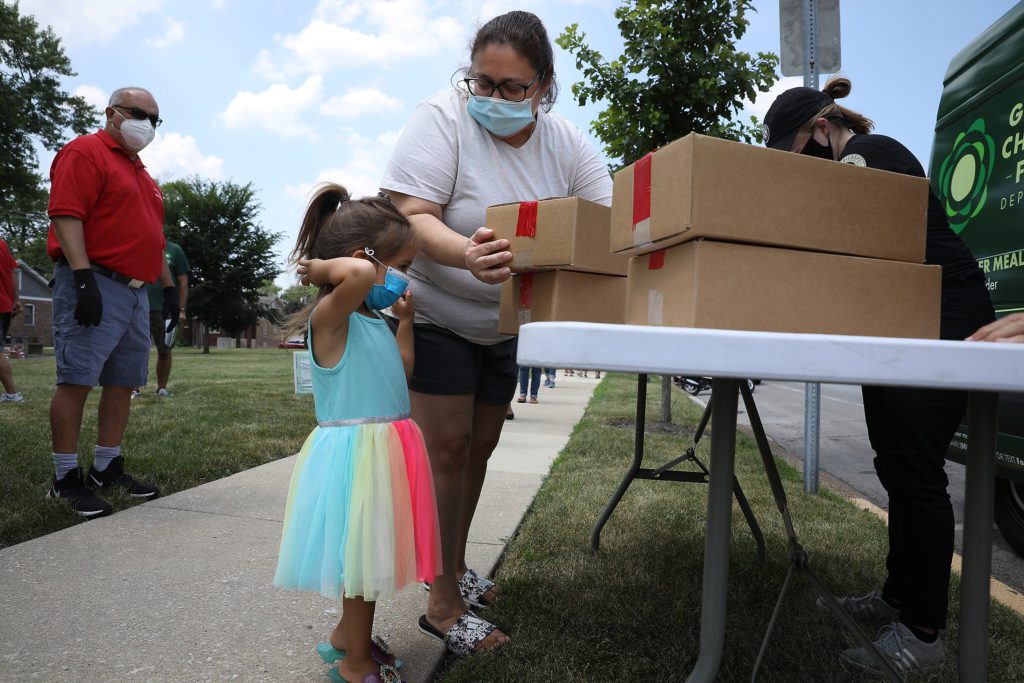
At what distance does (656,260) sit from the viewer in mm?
1223

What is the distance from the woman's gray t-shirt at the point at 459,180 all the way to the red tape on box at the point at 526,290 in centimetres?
26

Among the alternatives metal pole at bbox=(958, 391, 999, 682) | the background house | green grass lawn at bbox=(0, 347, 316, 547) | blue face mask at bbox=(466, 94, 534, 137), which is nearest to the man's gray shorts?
green grass lawn at bbox=(0, 347, 316, 547)

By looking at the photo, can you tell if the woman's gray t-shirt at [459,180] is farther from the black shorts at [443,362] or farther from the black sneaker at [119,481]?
the black sneaker at [119,481]

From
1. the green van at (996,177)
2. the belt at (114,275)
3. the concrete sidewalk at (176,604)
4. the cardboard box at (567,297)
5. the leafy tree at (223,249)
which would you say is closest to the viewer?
the cardboard box at (567,297)

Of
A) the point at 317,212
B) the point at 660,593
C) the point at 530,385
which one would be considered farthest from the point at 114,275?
the point at 530,385

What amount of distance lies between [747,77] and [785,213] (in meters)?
5.51

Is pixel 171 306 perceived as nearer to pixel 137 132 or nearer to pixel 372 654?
pixel 137 132

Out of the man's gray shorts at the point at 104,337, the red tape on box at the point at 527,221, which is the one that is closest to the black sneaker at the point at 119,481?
the man's gray shorts at the point at 104,337

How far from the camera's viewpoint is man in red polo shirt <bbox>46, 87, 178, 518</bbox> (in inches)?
117

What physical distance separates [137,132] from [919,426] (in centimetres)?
344

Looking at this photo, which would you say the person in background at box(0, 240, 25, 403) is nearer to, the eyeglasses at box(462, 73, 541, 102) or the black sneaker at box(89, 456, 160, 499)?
the black sneaker at box(89, 456, 160, 499)

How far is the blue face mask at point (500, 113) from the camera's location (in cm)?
186

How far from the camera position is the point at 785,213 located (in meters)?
1.11

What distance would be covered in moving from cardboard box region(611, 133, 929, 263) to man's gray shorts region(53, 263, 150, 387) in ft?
9.09
